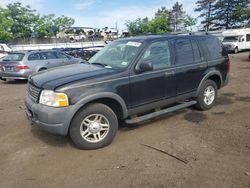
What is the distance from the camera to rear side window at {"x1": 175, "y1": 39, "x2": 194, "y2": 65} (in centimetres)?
509

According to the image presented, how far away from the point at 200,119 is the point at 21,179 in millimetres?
3696

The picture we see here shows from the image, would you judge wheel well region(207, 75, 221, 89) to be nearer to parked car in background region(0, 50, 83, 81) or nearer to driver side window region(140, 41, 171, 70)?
driver side window region(140, 41, 171, 70)

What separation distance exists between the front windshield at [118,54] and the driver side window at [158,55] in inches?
8.5

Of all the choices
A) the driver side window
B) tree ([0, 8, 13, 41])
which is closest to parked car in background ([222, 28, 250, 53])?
the driver side window

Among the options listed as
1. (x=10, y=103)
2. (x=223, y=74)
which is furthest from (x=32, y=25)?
(x=223, y=74)

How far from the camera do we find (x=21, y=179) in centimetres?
331

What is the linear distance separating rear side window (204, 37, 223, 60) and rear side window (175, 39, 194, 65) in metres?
0.68

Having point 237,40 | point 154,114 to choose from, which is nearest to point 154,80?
point 154,114

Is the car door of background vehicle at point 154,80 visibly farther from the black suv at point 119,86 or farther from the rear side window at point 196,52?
the rear side window at point 196,52

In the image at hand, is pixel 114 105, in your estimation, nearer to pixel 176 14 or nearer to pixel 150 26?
pixel 150 26

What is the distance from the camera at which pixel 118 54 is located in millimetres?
4836

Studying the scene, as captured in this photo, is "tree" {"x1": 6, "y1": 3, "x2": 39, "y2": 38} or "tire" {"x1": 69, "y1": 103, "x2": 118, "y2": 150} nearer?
"tire" {"x1": 69, "y1": 103, "x2": 118, "y2": 150}

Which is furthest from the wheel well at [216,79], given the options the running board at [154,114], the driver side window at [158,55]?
the driver side window at [158,55]

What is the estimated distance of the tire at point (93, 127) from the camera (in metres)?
3.92
